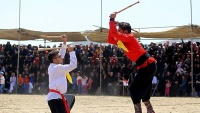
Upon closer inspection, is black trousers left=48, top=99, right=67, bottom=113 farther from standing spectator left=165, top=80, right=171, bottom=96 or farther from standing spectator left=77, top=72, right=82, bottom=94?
standing spectator left=77, top=72, right=82, bottom=94

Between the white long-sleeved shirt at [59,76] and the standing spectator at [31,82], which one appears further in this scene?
the standing spectator at [31,82]

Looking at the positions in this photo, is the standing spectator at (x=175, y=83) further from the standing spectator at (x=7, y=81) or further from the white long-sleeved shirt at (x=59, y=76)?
the white long-sleeved shirt at (x=59, y=76)

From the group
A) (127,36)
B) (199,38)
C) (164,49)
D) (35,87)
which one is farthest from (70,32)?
(127,36)

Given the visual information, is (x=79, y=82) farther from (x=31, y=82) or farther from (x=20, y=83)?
(x=20, y=83)

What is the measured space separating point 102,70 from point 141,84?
1332cm

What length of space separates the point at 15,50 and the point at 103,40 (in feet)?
16.4

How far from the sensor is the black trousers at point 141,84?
7066 mm

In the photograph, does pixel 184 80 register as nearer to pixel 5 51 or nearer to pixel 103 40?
pixel 103 40

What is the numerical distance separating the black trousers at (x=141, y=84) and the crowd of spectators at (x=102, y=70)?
1076 cm

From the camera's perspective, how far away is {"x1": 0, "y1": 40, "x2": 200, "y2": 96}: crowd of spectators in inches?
749

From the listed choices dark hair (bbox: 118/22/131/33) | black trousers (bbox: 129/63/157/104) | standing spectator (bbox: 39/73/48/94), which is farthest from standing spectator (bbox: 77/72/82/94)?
black trousers (bbox: 129/63/157/104)

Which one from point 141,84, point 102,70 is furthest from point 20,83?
point 141,84

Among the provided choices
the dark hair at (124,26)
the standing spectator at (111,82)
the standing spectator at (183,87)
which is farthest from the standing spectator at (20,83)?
the dark hair at (124,26)

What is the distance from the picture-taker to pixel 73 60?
6.35 metres
